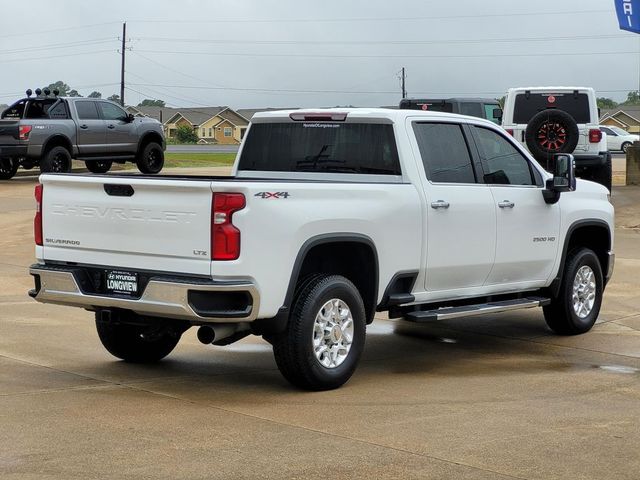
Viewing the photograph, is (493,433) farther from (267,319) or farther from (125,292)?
(125,292)

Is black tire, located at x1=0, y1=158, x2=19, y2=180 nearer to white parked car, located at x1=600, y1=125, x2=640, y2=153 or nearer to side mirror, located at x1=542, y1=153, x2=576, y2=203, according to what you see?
side mirror, located at x1=542, y1=153, x2=576, y2=203

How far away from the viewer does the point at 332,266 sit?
8.31 meters

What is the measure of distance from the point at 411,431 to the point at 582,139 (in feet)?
55.8

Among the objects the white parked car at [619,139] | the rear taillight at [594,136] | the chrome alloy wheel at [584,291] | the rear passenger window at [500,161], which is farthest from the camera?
the white parked car at [619,139]

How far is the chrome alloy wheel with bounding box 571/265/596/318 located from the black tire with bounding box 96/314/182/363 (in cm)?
366

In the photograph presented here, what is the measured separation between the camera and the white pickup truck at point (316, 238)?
743 centimetres

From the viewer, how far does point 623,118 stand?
109m

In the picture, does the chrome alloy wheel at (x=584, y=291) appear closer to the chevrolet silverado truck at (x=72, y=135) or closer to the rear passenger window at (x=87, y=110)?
the chevrolet silverado truck at (x=72, y=135)

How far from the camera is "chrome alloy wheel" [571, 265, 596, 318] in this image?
415 inches

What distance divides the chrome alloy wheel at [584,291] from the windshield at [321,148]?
2.64 meters

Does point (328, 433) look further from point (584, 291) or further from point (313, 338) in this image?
point (584, 291)

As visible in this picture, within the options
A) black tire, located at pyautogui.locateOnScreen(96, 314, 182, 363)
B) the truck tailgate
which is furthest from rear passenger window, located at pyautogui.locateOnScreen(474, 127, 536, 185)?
the truck tailgate

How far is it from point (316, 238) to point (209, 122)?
391 feet

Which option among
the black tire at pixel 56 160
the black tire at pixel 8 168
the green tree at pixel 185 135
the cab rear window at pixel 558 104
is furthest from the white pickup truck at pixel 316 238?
the green tree at pixel 185 135
